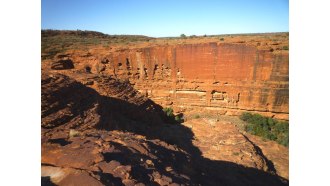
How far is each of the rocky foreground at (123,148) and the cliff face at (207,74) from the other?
2.89 metres

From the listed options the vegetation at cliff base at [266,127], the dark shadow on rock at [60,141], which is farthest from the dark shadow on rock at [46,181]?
the vegetation at cliff base at [266,127]

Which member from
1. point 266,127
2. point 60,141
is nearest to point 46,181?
point 60,141

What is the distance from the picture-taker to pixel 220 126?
591 inches

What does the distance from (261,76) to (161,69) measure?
6.69 meters

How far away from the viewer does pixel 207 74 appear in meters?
16.4

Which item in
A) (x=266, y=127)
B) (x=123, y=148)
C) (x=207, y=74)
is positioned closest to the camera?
(x=123, y=148)

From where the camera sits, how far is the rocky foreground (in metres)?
4.14

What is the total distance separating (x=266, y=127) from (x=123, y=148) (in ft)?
40.2

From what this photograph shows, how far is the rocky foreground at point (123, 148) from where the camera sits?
13.6ft

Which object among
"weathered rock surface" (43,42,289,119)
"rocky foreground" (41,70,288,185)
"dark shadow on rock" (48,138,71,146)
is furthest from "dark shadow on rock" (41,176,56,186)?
"weathered rock surface" (43,42,289,119)

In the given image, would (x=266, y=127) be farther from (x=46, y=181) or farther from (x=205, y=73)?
(x=46, y=181)
